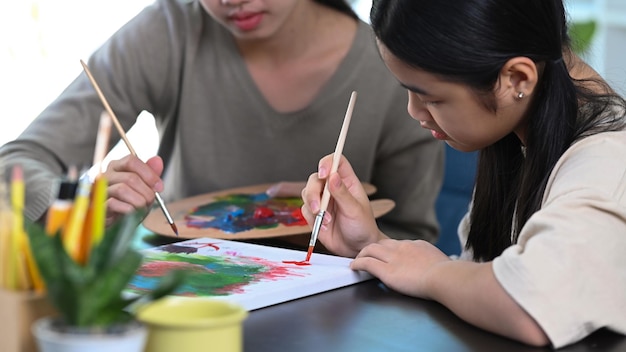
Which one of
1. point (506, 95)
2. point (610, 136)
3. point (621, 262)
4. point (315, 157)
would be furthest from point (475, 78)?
point (315, 157)

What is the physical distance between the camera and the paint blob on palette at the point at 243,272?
1.02 metres

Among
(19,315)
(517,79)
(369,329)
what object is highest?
(517,79)

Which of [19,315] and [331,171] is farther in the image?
[331,171]

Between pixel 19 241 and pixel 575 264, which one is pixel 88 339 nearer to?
pixel 19 241

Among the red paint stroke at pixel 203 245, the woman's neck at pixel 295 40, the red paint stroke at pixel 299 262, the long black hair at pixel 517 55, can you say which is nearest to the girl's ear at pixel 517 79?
the long black hair at pixel 517 55

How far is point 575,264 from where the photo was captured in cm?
93

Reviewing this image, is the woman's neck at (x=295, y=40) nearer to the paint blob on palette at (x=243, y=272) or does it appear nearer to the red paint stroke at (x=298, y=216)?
the red paint stroke at (x=298, y=216)

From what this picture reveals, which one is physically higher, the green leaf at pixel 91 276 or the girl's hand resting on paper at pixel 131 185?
the green leaf at pixel 91 276

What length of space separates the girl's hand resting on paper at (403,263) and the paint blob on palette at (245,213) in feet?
1.13

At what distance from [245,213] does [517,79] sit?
0.57 meters

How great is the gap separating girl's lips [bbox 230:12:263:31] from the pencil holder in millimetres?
1171

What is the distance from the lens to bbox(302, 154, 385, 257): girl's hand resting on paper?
4.28 feet

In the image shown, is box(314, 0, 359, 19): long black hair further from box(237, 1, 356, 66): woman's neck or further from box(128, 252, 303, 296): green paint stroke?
box(128, 252, 303, 296): green paint stroke

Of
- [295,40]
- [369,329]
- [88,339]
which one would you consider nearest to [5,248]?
[88,339]
